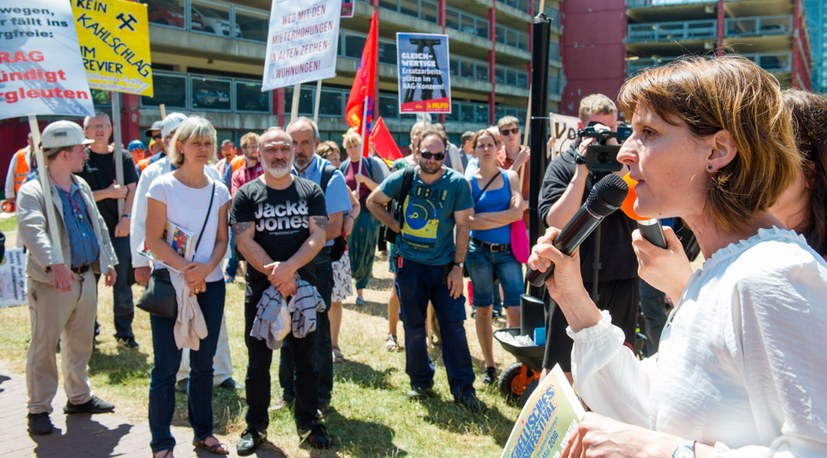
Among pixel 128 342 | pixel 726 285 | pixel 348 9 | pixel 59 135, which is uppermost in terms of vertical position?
pixel 348 9

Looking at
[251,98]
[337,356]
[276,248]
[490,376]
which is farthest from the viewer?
[251,98]

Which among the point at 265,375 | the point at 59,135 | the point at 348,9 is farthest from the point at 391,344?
the point at 348,9

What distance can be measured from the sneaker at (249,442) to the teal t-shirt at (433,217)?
1.71 meters

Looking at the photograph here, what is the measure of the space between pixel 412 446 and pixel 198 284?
1.70 metres

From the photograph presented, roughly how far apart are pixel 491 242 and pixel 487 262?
19cm

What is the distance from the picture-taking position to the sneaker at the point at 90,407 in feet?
16.5

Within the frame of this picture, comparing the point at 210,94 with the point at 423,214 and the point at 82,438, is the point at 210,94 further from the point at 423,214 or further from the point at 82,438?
the point at 82,438

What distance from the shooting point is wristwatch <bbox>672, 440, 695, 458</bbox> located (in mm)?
1233

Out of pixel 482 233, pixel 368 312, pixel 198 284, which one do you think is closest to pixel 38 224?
pixel 198 284

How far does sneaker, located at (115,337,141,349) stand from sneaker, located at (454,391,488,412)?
3.40 meters

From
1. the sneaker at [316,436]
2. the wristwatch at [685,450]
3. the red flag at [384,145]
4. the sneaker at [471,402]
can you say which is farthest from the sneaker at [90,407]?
the red flag at [384,145]

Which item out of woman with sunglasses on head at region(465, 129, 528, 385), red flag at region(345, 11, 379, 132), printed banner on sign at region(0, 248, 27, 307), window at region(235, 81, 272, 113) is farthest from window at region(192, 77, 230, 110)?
woman with sunglasses on head at region(465, 129, 528, 385)

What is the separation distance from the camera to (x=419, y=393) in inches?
208

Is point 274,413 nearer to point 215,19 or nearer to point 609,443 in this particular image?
point 609,443
